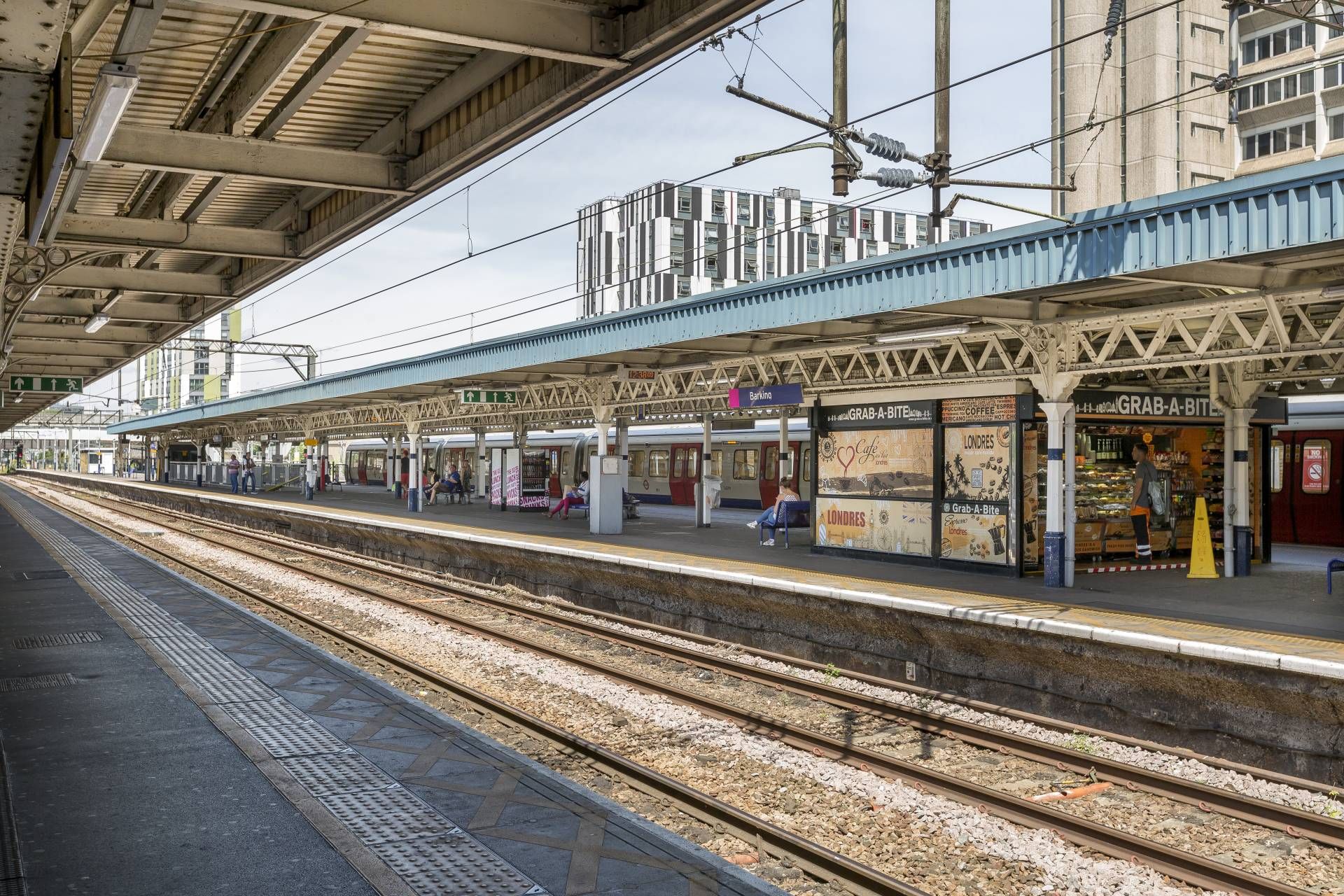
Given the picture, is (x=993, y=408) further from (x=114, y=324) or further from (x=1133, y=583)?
(x=114, y=324)

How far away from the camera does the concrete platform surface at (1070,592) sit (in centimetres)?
972

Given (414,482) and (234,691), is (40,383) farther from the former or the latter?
(234,691)

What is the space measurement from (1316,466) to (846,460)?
9.90m

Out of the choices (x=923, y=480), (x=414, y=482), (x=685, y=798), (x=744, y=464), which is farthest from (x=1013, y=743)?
(x=414, y=482)

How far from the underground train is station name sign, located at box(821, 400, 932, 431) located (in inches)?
321

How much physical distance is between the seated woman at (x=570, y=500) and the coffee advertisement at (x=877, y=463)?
11415mm

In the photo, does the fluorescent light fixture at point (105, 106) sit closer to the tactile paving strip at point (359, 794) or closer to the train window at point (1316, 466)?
the tactile paving strip at point (359, 794)

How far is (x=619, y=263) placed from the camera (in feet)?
317

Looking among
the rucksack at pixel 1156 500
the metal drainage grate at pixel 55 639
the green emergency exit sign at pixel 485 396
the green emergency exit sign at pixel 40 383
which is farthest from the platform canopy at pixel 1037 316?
the green emergency exit sign at pixel 40 383

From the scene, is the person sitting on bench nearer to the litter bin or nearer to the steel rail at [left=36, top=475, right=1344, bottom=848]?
the litter bin

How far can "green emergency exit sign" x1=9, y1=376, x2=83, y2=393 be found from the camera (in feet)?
93.1

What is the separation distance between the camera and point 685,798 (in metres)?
7.48

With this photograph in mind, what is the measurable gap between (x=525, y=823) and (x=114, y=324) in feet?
57.5

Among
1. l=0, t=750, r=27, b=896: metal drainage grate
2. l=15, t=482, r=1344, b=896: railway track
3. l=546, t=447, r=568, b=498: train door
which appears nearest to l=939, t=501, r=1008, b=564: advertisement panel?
l=15, t=482, r=1344, b=896: railway track
